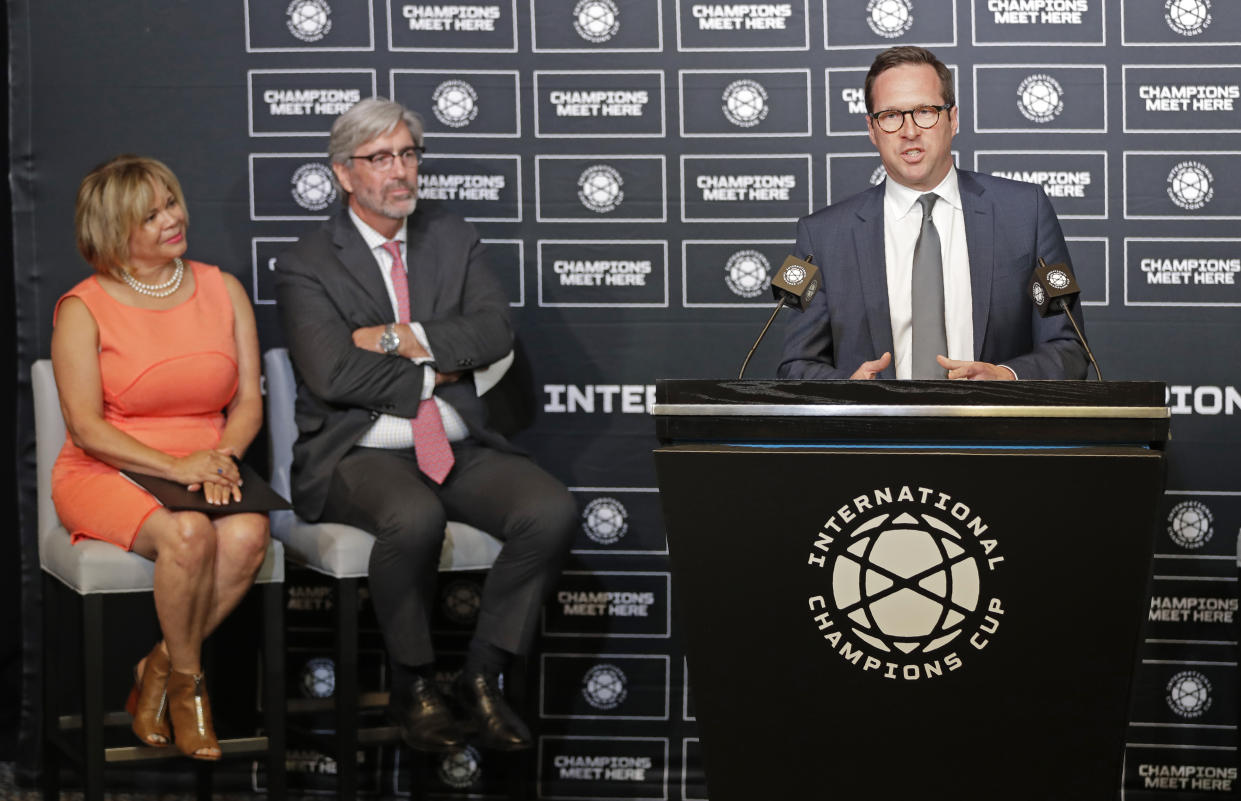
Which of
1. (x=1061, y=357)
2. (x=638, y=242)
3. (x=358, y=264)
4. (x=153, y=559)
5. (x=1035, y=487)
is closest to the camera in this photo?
(x=1035, y=487)

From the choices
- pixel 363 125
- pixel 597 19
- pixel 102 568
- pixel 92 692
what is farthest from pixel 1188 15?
pixel 92 692

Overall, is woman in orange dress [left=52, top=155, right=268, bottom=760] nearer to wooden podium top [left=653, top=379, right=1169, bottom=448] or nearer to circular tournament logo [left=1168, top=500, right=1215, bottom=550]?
wooden podium top [left=653, top=379, right=1169, bottom=448]

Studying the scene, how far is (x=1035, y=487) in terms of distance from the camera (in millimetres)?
1699

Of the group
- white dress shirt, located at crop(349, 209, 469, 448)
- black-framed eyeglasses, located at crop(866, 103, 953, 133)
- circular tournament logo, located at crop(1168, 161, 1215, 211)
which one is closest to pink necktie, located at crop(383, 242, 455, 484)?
white dress shirt, located at crop(349, 209, 469, 448)

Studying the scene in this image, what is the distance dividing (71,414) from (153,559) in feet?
1.42

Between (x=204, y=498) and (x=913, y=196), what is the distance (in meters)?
1.76

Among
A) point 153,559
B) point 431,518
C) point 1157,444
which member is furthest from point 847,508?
point 153,559

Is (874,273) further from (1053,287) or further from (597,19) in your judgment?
(597,19)

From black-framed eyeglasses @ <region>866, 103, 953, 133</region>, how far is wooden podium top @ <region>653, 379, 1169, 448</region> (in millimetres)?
988

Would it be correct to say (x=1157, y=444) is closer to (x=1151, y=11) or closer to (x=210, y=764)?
(x=1151, y=11)

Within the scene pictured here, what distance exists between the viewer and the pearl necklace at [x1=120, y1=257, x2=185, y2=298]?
130 inches

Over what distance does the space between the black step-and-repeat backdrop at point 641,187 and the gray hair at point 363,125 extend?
0.95ft

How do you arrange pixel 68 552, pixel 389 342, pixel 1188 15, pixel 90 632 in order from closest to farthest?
pixel 90 632 → pixel 68 552 → pixel 389 342 → pixel 1188 15

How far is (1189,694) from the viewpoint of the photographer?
11.9 feet
